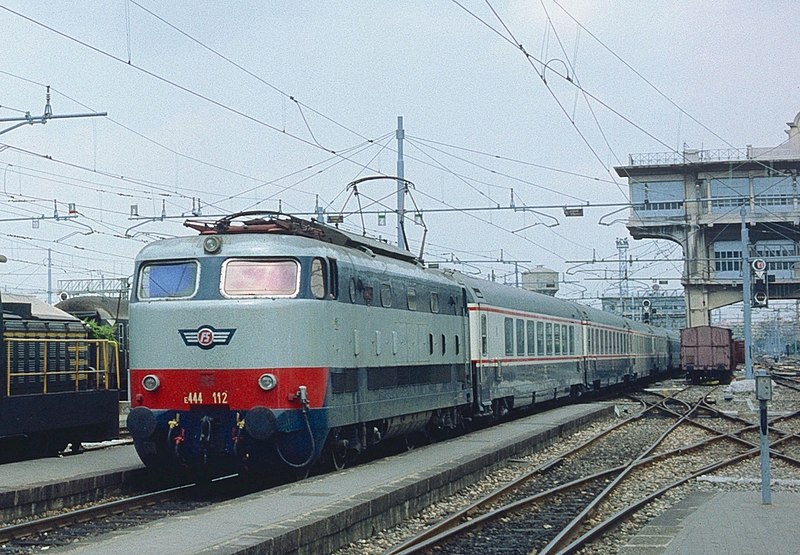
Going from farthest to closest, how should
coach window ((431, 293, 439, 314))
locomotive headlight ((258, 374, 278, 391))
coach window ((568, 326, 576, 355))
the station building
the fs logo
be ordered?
the station building
coach window ((568, 326, 576, 355))
coach window ((431, 293, 439, 314))
the fs logo
locomotive headlight ((258, 374, 278, 391))

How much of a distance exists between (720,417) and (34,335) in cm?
1971

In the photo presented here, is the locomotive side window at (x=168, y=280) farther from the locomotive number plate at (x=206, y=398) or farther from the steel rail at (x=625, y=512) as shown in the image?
the steel rail at (x=625, y=512)

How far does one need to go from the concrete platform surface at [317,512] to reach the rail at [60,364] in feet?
19.0

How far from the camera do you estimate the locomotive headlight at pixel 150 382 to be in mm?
14516

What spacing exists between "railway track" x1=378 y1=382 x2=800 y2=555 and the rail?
312 inches

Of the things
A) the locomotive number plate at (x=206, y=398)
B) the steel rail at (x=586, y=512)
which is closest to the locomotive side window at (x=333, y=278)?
the locomotive number plate at (x=206, y=398)

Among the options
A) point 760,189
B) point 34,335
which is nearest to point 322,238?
point 34,335

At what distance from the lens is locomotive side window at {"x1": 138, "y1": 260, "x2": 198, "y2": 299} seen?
14.7 m

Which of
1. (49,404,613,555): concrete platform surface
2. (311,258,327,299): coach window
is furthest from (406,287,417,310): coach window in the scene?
(311,258,327,299): coach window

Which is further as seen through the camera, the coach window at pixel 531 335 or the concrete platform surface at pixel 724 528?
the coach window at pixel 531 335

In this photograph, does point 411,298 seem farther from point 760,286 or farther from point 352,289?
point 760,286

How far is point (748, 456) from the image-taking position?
20.4 meters

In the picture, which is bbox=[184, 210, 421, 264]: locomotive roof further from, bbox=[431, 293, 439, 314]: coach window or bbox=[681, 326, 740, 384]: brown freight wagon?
bbox=[681, 326, 740, 384]: brown freight wagon

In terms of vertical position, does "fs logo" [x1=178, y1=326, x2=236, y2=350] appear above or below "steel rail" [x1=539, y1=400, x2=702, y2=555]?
above
